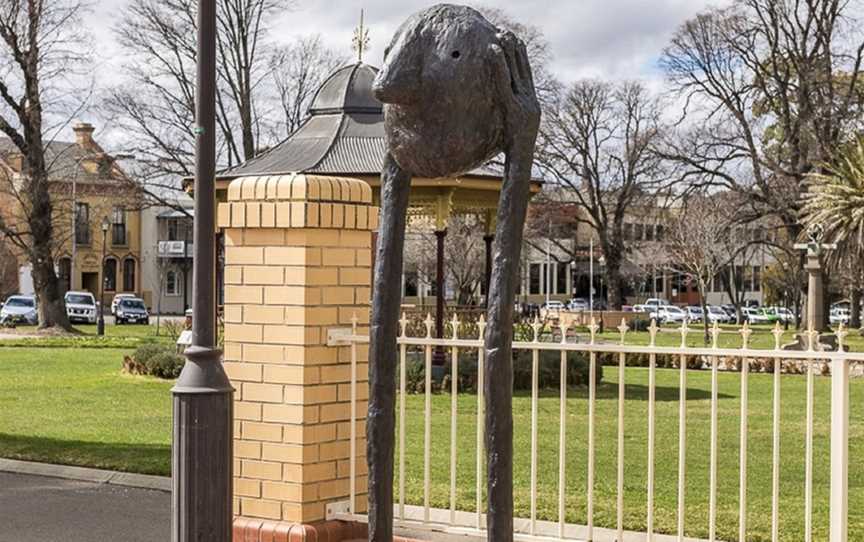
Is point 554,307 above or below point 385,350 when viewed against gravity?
below

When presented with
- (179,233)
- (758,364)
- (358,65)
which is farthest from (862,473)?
(179,233)

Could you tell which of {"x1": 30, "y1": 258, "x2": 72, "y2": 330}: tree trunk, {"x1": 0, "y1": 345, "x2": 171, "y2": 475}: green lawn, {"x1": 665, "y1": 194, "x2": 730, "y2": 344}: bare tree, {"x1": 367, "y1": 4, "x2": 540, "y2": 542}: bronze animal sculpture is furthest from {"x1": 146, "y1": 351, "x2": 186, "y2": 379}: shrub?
{"x1": 665, "y1": 194, "x2": 730, "y2": 344}: bare tree

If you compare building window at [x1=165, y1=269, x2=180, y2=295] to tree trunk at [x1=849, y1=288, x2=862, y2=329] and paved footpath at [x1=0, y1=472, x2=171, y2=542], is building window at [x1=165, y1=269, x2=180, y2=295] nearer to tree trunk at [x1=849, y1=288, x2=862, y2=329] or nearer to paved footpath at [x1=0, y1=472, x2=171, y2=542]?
tree trunk at [x1=849, y1=288, x2=862, y2=329]

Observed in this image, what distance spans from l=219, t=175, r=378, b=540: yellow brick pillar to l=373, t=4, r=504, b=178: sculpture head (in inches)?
79.8

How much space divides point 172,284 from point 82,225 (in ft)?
37.8

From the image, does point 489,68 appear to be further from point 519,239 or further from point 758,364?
point 758,364

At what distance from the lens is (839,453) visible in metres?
4.79

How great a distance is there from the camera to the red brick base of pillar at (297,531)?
6.05 meters

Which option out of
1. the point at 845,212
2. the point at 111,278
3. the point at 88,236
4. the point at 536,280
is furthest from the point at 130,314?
the point at 536,280

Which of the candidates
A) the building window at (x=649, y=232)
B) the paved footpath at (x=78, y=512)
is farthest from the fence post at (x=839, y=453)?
the building window at (x=649, y=232)

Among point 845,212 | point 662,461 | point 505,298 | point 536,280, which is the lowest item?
point 662,461

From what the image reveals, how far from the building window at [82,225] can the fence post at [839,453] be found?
2131 inches

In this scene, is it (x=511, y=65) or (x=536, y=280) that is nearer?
(x=511, y=65)

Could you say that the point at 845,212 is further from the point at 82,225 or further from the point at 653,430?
the point at 82,225
